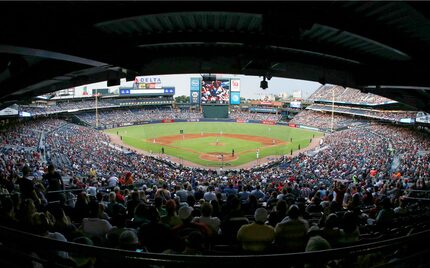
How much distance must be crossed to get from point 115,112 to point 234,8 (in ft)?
256

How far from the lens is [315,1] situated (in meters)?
4.98

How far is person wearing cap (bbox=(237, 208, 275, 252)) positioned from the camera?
3869 millimetres

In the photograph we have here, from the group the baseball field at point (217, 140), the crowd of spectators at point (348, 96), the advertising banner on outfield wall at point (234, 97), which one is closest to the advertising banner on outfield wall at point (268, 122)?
the baseball field at point (217, 140)

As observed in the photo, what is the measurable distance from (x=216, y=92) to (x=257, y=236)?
246 ft

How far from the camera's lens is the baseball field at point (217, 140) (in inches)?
1650

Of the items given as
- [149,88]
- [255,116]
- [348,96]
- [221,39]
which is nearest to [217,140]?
[255,116]

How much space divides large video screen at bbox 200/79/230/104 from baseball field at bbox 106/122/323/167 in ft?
22.5

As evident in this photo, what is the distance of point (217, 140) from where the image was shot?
54.4m

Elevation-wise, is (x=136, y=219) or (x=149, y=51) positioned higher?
(x=149, y=51)

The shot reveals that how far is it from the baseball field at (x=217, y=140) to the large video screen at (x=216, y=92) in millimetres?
6847

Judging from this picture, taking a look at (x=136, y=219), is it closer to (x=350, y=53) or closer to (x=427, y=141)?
(x=350, y=53)

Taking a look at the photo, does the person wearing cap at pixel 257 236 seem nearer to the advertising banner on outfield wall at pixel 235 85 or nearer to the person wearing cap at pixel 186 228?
the person wearing cap at pixel 186 228

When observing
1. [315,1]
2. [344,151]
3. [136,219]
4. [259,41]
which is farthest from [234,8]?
[344,151]

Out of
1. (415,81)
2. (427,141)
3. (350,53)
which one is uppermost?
(350,53)
